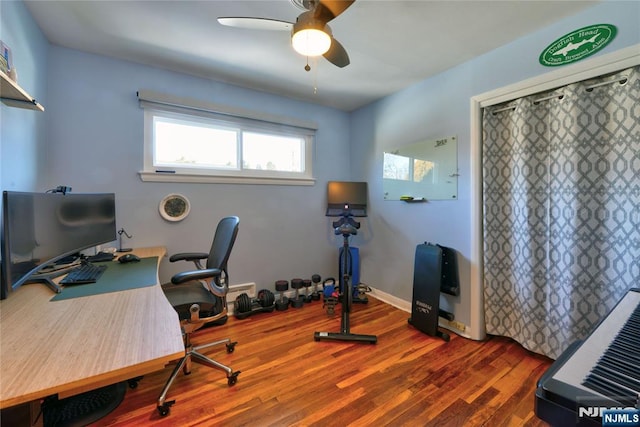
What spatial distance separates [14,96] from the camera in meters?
1.27

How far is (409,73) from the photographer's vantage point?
2.45 meters

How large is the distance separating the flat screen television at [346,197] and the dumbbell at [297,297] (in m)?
0.92

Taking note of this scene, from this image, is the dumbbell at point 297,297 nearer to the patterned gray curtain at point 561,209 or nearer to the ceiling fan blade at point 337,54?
the patterned gray curtain at point 561,209

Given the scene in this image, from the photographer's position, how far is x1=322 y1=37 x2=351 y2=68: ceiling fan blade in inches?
60.4

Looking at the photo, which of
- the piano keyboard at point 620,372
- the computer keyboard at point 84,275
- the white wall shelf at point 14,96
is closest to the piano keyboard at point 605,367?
the piano keyboard at point 620,372

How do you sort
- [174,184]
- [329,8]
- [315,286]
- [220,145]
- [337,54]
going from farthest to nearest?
[315,286], [220,145], [174,184], [337,54], [329,8]

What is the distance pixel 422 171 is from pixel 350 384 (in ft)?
6.55

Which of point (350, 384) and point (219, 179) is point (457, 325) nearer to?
point (350, 384)

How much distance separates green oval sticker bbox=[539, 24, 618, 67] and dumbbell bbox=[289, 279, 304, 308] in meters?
2.85

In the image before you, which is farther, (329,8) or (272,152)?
(272,152)

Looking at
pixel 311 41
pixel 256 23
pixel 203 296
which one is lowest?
pixel 203 296

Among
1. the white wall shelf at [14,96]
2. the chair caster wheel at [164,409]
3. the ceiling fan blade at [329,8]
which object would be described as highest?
the ceiling fan blade at [329,8]

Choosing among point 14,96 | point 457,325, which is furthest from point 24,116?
point 457,325

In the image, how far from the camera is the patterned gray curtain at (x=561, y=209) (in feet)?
4.99
